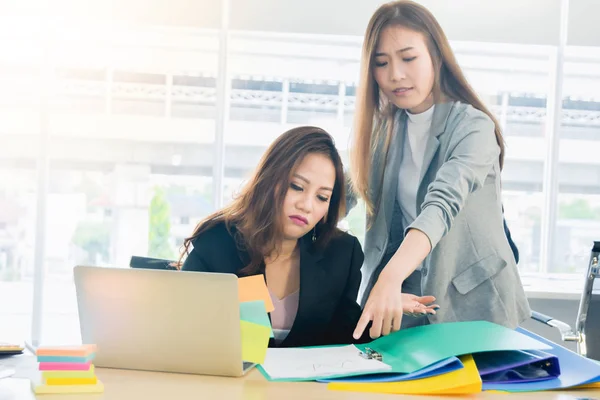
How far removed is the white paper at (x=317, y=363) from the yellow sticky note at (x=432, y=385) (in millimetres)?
44

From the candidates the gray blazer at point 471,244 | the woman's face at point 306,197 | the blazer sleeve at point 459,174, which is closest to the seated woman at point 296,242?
the woman's face at point 306,197

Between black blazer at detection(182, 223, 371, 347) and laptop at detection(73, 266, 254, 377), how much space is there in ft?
1.63

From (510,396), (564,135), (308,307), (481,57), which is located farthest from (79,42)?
(510,396)

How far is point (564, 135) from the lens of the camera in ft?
15.5

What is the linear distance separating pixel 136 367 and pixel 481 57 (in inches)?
153

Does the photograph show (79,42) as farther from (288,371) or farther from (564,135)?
(288,371)

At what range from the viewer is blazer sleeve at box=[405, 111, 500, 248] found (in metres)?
1.56

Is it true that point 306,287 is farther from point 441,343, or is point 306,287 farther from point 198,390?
point 198,390

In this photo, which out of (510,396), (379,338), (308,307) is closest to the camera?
(510,396)

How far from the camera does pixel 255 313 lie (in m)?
1.30

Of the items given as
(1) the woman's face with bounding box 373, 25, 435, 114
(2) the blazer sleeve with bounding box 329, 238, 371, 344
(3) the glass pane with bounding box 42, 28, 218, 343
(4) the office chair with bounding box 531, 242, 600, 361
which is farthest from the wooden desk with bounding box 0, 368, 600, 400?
(3) the glass pane with bounding box 42, 28, 218, 343

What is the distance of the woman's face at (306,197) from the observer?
→ 178cm

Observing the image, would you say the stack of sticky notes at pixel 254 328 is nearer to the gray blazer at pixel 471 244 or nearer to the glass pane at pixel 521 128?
the gray blazer at pixel 471 244

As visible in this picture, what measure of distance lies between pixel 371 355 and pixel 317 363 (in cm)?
11
